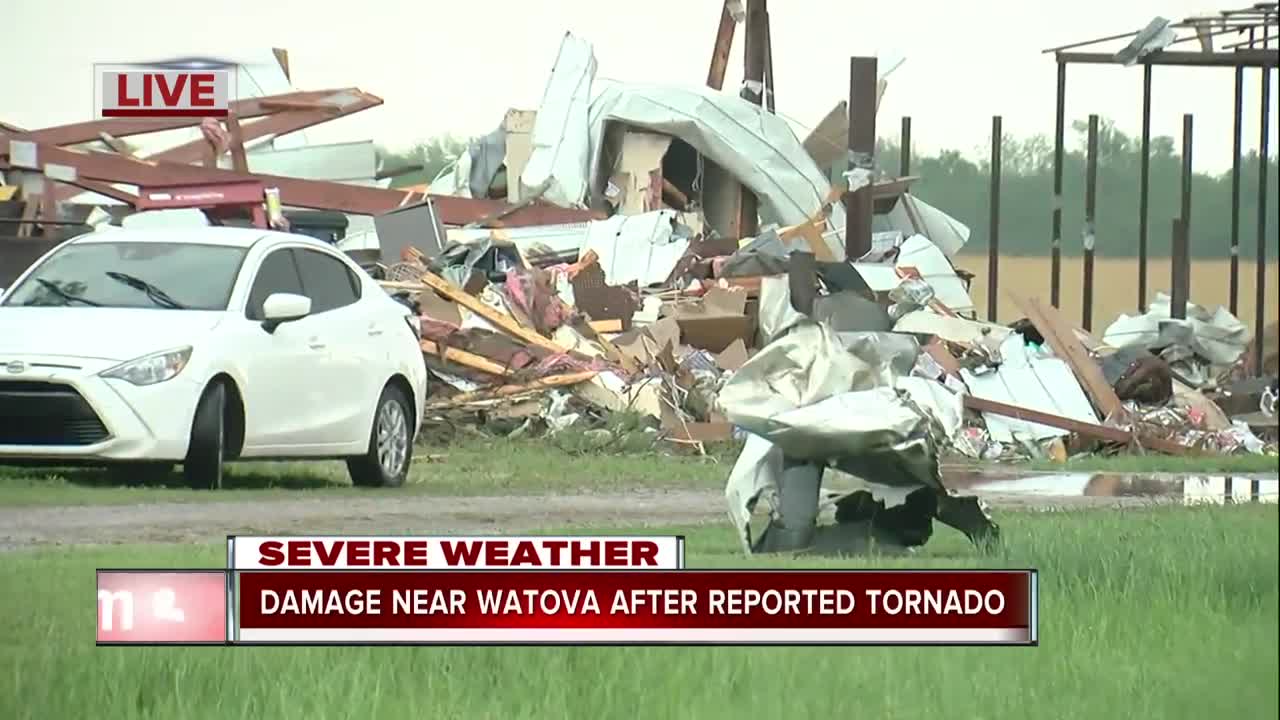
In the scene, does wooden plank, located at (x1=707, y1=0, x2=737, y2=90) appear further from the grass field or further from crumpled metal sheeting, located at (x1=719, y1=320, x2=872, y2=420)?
the grass field

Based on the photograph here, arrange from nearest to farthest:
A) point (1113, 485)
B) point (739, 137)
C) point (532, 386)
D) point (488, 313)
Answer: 1. point (739, 137)
2. point (1113, 485)
3. point (532, 386)
4. point (488, 313)

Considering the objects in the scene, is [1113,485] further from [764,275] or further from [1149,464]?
[764,275]

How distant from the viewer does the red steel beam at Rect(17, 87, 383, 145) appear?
4980 millimetres

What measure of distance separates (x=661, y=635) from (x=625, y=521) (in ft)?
0.82

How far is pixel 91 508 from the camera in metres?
4.94

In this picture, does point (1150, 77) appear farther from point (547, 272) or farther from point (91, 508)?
point (91, 508)

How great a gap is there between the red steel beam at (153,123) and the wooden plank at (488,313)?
636 millimetres

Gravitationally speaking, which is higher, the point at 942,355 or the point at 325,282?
the point at 325,282

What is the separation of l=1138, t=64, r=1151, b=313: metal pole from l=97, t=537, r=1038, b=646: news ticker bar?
0.57 m

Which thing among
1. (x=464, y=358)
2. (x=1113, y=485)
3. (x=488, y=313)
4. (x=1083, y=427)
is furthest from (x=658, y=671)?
(x=488, y=313)

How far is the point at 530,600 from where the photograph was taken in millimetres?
4918

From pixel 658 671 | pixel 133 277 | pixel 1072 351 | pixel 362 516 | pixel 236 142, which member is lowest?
pixel 658 671

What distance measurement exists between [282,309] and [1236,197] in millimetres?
1729

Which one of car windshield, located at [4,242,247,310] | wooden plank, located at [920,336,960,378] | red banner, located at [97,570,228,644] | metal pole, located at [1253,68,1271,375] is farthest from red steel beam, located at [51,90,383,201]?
metal pole, located at [1253,68,1271,375]
